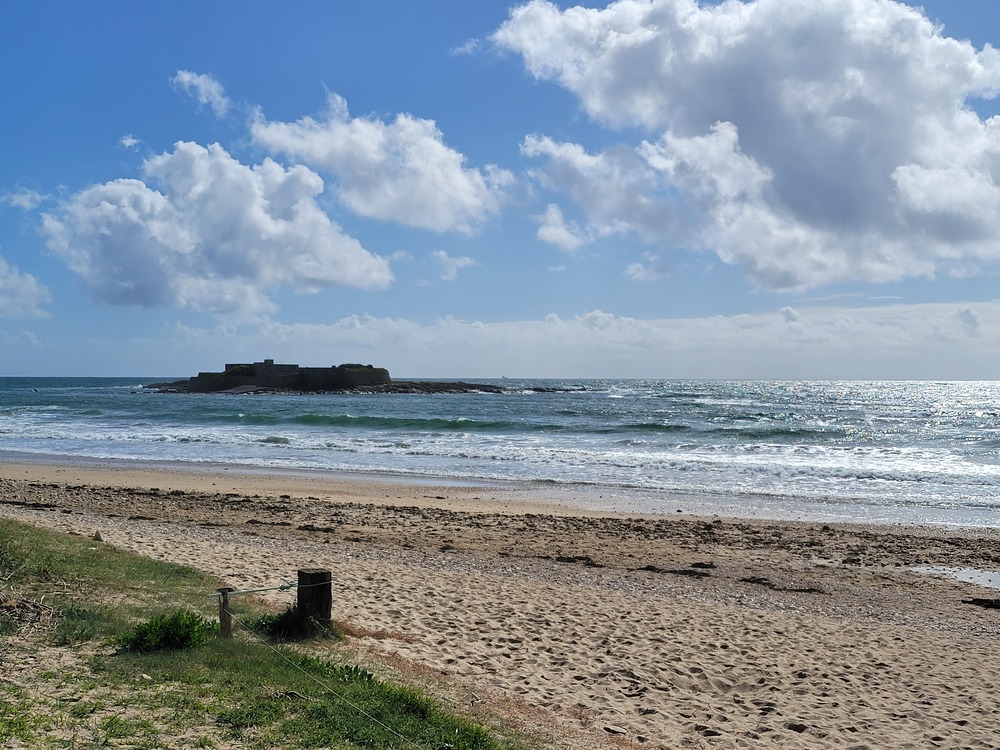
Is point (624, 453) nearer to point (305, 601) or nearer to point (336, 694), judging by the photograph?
point (305, 601)

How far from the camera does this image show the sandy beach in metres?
6.05

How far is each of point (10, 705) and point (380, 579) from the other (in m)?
5.52

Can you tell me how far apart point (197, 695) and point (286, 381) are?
3544 inches

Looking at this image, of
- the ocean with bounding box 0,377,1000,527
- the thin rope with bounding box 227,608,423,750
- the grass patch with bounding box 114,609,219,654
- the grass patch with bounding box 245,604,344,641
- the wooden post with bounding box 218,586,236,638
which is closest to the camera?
A: the thin rope with bounding box 227,608,423,750

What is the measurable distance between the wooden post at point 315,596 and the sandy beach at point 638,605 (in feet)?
1.29

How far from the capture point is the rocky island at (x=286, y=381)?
91.6 m

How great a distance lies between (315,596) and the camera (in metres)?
6.73

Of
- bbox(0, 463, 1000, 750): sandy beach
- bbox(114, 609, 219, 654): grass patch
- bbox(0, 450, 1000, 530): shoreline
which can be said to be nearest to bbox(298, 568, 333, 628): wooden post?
bbox(0, 463, 1000, 750): sandy beach

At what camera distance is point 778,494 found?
20453mm

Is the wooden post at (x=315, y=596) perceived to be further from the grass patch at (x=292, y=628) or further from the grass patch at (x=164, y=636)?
the grass patch at (x=164, y=636)

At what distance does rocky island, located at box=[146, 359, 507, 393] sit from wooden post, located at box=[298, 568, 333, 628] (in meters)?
86.6

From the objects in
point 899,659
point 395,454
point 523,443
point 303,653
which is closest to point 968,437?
point 523,443

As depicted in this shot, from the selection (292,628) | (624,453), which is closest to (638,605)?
(292,628)

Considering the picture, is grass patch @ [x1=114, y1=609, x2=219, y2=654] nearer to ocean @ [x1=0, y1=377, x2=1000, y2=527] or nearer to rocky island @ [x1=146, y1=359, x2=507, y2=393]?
ocean @ [x1=0, y1=377, x2=1000, y2=527]
